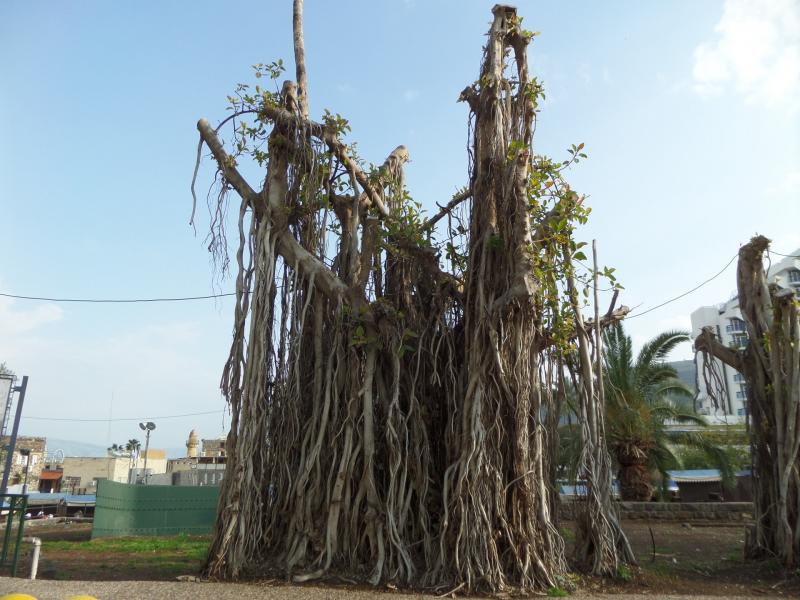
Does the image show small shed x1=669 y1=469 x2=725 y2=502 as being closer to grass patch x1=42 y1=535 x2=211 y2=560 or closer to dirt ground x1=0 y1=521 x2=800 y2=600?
dirt ground x1=0 y1=521 x2=800 y2=600

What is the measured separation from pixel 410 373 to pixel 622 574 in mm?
2790

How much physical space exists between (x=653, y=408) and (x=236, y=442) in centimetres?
1203

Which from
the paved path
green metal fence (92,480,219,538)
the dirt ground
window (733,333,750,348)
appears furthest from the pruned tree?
green metal fence (92,480,219,538)

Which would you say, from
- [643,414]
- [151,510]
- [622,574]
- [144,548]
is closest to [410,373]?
[622,574]

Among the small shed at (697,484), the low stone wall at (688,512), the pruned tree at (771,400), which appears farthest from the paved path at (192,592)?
the small shed at (697,484)

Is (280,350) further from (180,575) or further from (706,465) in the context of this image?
(706,465)

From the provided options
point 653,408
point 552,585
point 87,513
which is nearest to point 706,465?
point 653,408

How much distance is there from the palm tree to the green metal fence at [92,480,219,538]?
29.0ft

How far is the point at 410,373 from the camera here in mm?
6781

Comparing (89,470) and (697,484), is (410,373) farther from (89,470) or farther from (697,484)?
(89,470)

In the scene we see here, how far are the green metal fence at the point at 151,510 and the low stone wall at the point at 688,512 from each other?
821 centimetres

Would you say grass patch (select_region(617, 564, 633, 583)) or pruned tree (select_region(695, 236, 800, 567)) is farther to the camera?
pruned tree (select_region(695, 236, 800, 567))

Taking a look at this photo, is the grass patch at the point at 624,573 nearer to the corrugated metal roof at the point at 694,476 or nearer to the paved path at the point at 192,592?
the paved path at the point at 192,592

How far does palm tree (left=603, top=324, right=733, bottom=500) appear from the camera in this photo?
14.5m
